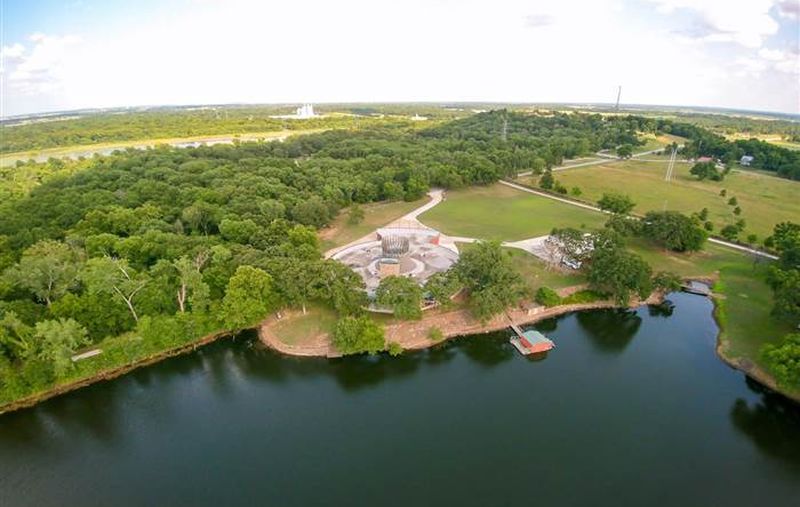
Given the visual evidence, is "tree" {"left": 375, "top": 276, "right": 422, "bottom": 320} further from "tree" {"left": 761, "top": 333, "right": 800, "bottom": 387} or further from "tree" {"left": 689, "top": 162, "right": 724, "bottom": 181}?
"tree" {"left": 689, "top": 162, "right": 724, "bottom": 181}

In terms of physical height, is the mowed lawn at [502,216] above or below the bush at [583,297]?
above

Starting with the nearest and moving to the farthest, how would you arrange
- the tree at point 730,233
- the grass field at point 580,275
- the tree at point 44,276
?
the tree at point 44,276, the grass field at point 580,275, the tree at point 730,233

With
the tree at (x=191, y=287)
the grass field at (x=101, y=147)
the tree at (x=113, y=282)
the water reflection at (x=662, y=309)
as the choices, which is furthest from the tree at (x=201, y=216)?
the grass field at (x=101, y=147)

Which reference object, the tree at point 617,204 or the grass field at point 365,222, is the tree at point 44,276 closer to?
the grass field at point 365,222

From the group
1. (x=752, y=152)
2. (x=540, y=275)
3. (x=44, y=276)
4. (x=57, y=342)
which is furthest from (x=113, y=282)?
(x=752, y=152)

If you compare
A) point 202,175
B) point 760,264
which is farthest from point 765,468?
point 202,175

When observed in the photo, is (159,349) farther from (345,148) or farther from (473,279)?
(345,148)

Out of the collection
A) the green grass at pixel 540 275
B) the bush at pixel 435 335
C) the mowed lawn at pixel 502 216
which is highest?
the mowed lawn at pixel 502 216
